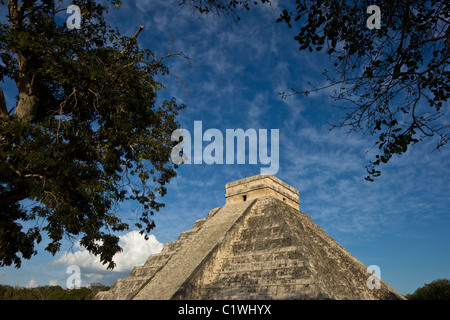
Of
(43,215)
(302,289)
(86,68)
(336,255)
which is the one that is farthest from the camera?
(336,255)

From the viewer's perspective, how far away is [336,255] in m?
12.4

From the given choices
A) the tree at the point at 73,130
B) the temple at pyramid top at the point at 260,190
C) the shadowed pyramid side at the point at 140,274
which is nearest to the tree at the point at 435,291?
the temple at pyramid top at the point at 260,190

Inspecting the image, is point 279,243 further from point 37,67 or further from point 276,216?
point 37,67

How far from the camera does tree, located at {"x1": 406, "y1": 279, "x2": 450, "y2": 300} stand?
85.9ft

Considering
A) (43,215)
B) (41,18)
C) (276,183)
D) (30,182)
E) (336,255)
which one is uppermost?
(41,18)

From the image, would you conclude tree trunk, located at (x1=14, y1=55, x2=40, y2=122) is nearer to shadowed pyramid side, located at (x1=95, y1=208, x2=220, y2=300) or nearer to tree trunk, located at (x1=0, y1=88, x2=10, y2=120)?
tree trunk, located at (x1=0, y1=88, x2=10, y2=120)

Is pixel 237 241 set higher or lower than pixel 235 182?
lower

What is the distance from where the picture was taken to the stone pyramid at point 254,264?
875 cm

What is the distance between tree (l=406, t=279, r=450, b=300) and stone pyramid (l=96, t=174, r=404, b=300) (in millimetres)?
19093

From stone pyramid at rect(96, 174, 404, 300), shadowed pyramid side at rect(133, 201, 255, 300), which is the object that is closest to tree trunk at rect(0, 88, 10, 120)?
stone pyramid at rect(96, 174, 404, 300)

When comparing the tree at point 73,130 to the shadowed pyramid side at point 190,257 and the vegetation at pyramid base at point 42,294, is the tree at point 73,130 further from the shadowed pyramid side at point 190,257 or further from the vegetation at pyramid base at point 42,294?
the vegetation at pyramid base at point 42,294

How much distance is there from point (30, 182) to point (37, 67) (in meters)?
2.61

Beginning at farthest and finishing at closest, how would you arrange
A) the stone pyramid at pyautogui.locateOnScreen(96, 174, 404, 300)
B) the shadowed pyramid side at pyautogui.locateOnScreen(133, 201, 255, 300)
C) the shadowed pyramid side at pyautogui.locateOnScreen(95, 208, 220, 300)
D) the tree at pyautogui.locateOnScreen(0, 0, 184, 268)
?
the shadowed pyramid side at pyautogui.locateOnScreen(95, 208, 220, 300), the shadowed pyramid side at pyautogui.locateOnScreen(133, 201, 255, 300), the stone pyramid at pyautogui.locateOnScreen(96, 174, 404, 300), the tree at pyautogui.locateOnScreen(0, 0, 184, 268)

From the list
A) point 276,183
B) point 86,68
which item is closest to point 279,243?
point 276,183
